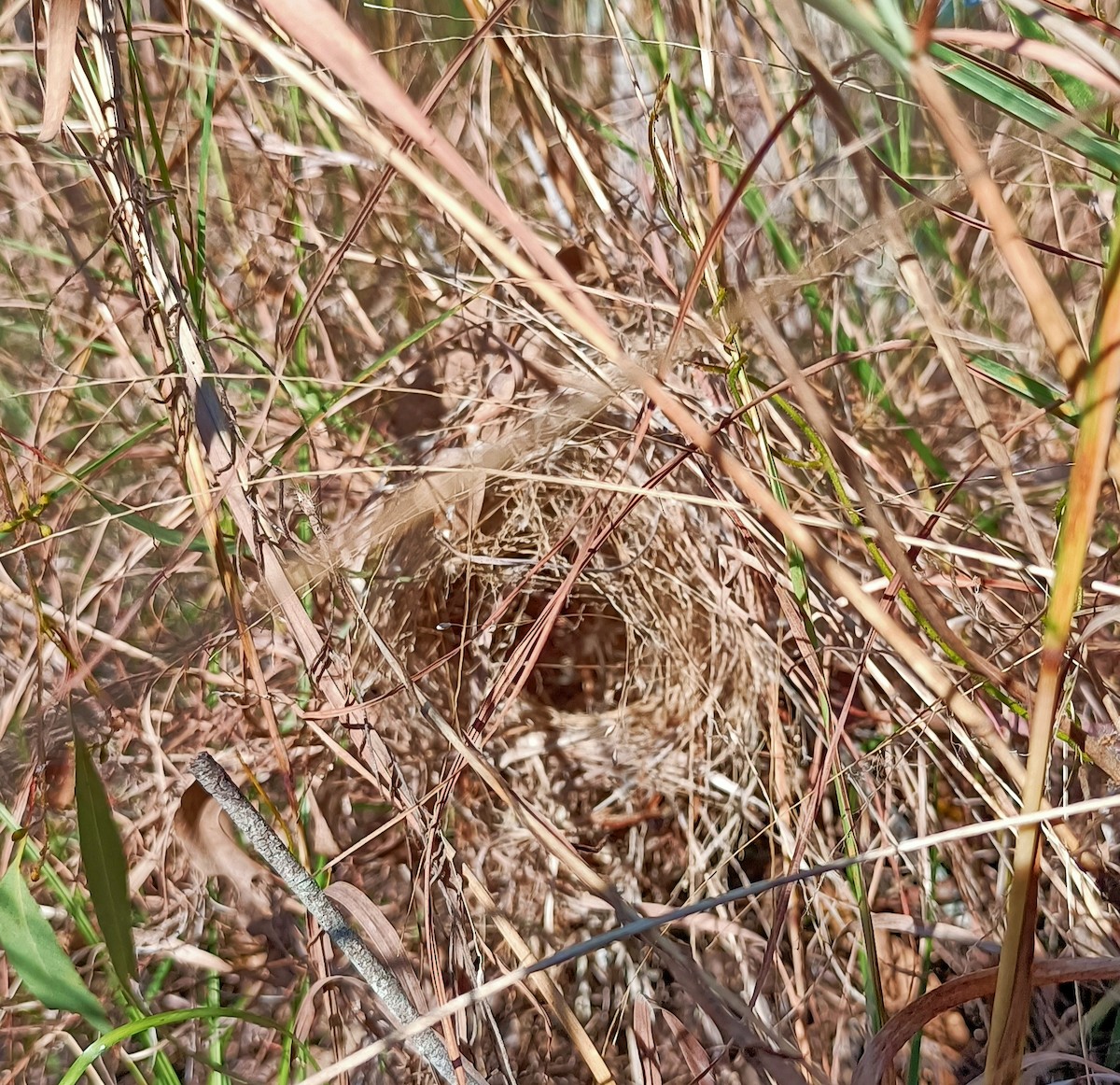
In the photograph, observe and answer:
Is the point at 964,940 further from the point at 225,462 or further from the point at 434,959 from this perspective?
the point at 225,462

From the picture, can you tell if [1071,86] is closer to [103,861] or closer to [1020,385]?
[1020,385]

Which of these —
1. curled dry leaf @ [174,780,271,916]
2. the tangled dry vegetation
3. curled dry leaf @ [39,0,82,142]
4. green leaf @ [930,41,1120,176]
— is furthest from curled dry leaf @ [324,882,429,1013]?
green leaf @ [930,41,1120,176]

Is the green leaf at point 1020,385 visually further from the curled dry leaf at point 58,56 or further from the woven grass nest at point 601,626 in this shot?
the curled dry leaf at point 58,56

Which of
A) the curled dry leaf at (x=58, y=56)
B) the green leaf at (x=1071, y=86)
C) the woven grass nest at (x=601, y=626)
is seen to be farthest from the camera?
the woven grass nest at (x=601, y=626)

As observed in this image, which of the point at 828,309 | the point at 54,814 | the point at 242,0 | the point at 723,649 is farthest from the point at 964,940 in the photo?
the point at 242,0

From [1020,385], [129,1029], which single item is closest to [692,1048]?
[129,1029]

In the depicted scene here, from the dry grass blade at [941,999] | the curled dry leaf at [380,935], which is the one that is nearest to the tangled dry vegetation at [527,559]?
the curled dry leaf at [380,935]
